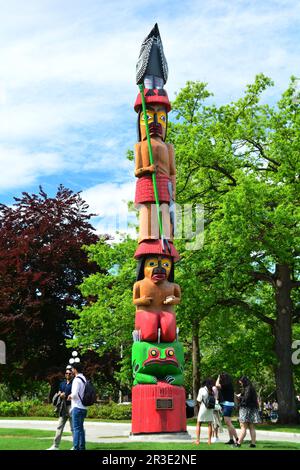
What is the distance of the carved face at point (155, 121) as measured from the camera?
20.1m

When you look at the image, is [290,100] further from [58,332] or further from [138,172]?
[58,332]

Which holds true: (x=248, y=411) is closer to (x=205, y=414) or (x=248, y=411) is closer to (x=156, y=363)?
(x=205, y=414)

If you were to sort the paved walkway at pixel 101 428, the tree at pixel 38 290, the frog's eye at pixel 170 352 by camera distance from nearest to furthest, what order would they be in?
the frog's eye at pixel 170 352, the paved walkway at pixel 101 428, the tree at pixel 38 290

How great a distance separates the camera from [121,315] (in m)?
27.4

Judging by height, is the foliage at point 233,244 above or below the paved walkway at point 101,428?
above

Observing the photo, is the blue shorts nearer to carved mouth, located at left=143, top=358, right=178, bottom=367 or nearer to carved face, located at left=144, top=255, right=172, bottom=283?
carved mouth, located at left=143, top=358, right=178, bottom=367

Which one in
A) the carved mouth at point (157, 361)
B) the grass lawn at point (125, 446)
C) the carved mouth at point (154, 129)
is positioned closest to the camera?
the grass lawn at point (125, 446)

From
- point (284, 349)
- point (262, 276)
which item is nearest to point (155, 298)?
point (262, 276)

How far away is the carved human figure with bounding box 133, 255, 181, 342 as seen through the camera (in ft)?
60.0

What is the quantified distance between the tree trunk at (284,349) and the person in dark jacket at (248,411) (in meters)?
12.3

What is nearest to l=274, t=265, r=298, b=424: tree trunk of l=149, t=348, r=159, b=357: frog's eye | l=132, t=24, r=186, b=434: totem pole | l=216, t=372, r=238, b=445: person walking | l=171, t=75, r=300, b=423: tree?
l=171, t=75, r=300, b=423: tree

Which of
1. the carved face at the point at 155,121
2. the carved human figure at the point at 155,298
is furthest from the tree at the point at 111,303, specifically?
the carved face at the point at 155,121

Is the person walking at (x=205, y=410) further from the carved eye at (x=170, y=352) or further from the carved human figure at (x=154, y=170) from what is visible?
the carved human figure at (x=154, y=170)
